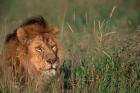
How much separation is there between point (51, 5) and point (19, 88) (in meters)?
10.3

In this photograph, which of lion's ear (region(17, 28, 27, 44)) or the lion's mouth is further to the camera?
lion's ear (region(17, 28, 27, 44))

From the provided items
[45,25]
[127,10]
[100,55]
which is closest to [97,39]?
[100,55]

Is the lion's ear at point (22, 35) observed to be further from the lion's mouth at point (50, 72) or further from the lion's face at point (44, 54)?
the lion's mouth at point (50, 72)

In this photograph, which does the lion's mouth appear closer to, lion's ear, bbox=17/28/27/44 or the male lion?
the male lion

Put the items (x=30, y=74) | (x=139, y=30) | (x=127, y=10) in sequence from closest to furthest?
(x=30, y=74) < (x=139, y=30) < (x=127, y=10)

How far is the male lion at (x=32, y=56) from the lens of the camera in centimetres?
748

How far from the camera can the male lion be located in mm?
7484

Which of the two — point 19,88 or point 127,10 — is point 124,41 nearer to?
point 19,88

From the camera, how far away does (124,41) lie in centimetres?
830

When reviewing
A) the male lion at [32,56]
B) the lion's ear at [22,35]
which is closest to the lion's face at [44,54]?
the male lion at [32,56]

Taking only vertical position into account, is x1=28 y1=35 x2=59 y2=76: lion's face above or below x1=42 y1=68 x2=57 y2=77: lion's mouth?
above

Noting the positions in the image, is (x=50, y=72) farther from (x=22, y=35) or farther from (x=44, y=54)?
(x=22, y=35)

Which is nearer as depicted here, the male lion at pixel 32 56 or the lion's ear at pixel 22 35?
the male lion at pixel 32 56

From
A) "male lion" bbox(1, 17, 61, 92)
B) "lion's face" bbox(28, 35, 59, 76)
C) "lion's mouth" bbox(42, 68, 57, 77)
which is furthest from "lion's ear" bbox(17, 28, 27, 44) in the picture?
"lion's mouth" bbox(42, 68, 57, 77)
